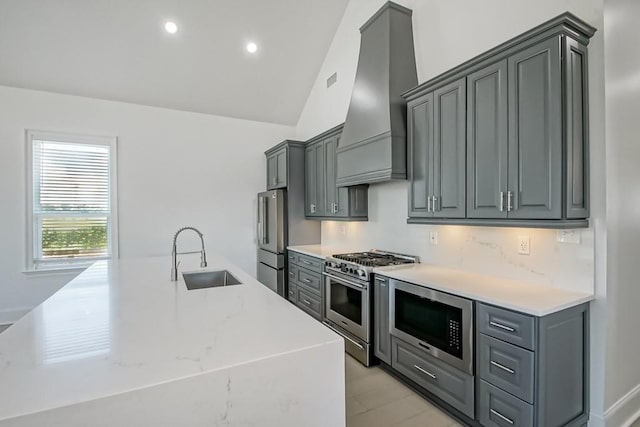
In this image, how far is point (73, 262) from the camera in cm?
424

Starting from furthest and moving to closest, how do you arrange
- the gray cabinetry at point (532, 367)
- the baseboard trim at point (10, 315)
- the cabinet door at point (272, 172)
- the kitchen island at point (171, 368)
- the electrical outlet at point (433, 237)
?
the cabinet door at point (272, 172)
the baseboard trim at point (10, 315)
the electrical outlet at point (433, 237)
the gray cabinetry at point (532, 367)
the kitchen island at point (171, 368)

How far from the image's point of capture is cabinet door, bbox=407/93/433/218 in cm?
255

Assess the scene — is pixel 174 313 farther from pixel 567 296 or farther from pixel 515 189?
pixel 567 296

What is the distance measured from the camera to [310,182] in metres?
4.50

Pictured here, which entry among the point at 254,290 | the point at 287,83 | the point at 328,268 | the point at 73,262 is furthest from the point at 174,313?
the point at 287,83

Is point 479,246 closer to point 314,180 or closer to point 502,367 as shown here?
point 502,367

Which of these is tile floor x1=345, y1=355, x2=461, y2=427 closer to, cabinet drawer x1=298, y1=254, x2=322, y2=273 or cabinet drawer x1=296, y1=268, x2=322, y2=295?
cabinet drawer x1=296, y1=268, x2=322, y2=295

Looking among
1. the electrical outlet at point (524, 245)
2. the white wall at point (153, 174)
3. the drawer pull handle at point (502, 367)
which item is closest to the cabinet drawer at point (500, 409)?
the drawer pull handle at point (502, 367)

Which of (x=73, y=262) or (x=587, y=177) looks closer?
(x=587, y=177)

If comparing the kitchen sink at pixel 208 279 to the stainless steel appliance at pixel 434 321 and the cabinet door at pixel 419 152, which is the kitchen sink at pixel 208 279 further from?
the cabinet door at pixel 419 152

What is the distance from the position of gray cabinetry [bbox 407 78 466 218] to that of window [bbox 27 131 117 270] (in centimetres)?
404

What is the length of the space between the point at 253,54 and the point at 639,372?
200 inches

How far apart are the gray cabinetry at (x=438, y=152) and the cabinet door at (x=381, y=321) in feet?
2.27

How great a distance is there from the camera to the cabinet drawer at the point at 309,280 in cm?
370
